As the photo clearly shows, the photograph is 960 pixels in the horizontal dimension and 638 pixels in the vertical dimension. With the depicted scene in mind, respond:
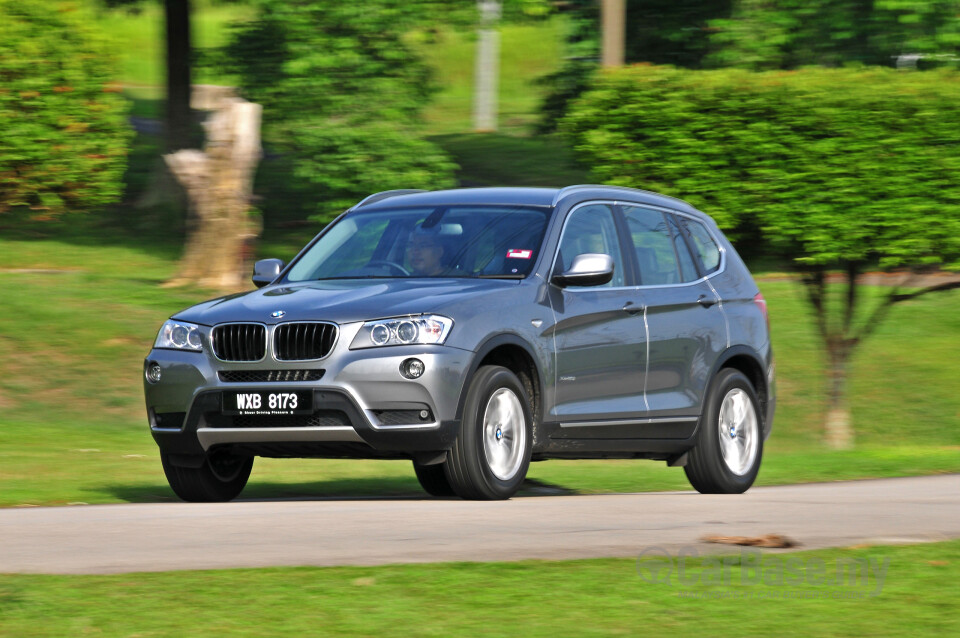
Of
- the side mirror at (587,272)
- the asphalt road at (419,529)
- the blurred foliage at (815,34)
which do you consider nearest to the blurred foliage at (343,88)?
the blurred foliage at (815,34)

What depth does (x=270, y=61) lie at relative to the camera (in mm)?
26219

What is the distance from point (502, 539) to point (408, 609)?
1819 mm

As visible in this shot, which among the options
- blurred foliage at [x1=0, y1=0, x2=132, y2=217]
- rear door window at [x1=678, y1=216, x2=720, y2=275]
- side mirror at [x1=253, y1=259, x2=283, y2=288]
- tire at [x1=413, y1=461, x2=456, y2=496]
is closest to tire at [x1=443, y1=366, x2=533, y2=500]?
tire at [x1=413, y1=461, x2=456, y2=496]

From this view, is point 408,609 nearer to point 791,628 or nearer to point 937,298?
point 791,628

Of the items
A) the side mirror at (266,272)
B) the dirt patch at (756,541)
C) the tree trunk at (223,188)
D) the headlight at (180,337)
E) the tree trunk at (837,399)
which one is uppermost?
the side mirror at (266,272)

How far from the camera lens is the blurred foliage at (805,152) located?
17.6 metres

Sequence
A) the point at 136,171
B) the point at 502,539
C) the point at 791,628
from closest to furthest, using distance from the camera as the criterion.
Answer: the point at 791,628 < the point at 502,539 < the point at 136,171

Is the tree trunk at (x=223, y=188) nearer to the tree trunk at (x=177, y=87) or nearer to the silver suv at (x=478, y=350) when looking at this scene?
the tree trunk at (x=177, y=87)

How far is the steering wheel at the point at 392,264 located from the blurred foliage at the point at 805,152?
8.68m

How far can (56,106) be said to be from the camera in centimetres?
2605

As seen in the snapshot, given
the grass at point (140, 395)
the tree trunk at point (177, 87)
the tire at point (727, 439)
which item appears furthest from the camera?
the tree trunk at point (177, 87)

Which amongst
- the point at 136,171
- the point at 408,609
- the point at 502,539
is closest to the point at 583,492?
the point at 502,539

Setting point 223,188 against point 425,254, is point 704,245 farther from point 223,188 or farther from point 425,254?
point 223,188

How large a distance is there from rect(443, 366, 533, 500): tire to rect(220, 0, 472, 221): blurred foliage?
15685mm
